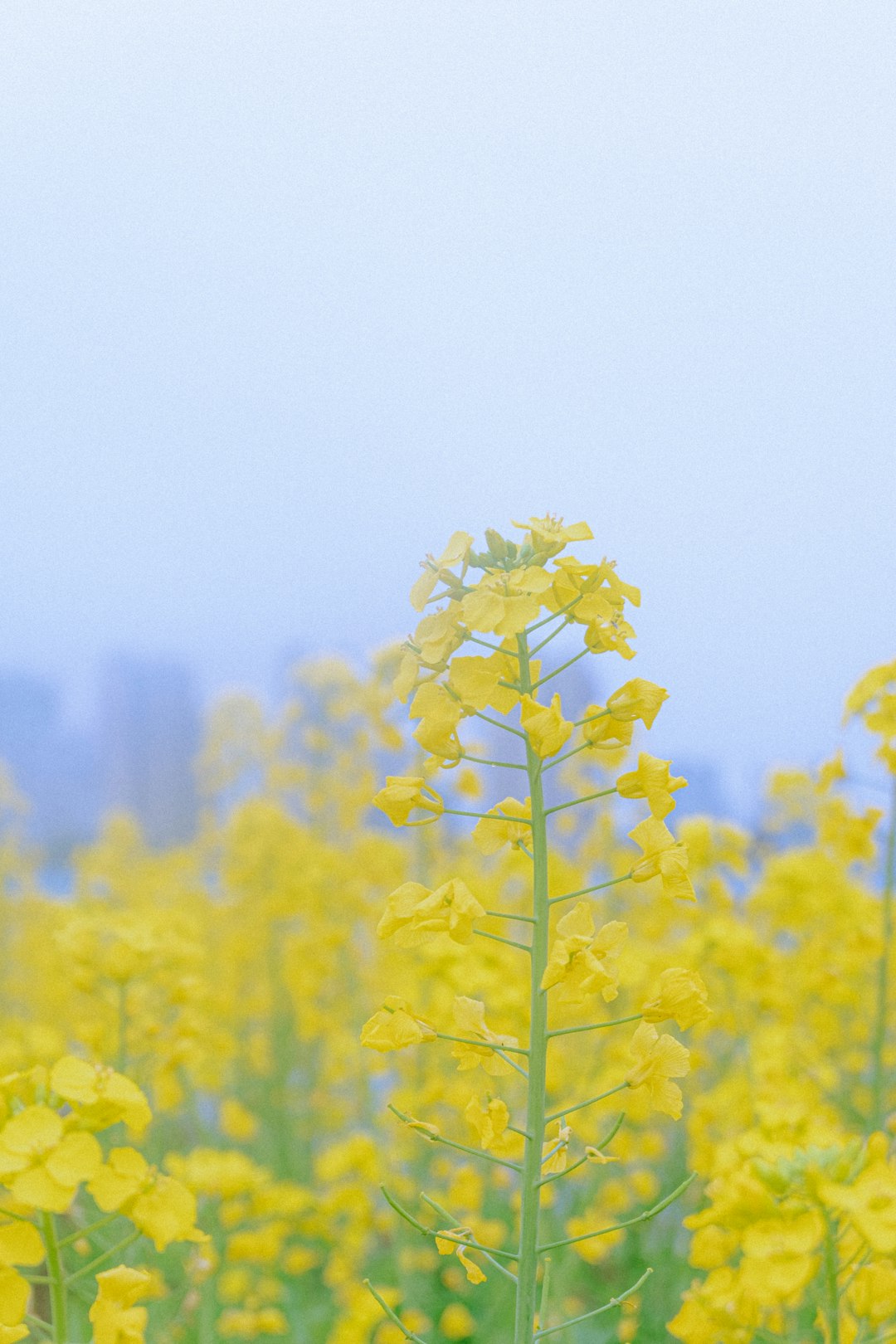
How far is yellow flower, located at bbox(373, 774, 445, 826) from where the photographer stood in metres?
1.44

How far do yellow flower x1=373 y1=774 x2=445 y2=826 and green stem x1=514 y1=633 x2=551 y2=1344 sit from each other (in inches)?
5.6

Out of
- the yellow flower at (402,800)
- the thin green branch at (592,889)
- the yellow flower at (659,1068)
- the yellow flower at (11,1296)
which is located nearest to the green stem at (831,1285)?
the yellow flower at (659,1068)

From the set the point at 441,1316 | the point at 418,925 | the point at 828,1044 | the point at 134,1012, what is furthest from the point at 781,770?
the point at 418,925

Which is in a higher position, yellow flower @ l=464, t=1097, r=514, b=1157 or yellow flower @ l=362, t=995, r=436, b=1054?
yellow flower @ l=362, t=995, r=436, b=1054

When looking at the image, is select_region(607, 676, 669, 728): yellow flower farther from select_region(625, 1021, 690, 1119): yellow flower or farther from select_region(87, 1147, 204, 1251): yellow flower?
select_region(87, 1147, 204, 1251): yellow flower

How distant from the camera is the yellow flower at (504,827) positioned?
1421 mm

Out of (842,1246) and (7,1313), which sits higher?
(7,1313)

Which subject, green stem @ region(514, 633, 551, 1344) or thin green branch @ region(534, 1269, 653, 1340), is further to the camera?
green stem @ region(514, 633, 551, 1344)

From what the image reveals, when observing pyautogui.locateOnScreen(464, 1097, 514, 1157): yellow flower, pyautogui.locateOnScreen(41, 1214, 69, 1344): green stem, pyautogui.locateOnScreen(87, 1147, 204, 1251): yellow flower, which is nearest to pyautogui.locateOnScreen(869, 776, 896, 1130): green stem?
pyautogui.locateOnScreen(464, 1097, 514, 1157): yellow flower

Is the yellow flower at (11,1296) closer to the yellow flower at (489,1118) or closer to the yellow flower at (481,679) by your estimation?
the yellow flower at (489,1118)

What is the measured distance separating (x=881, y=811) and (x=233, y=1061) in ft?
13.2

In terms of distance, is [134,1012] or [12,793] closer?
[134,1012]

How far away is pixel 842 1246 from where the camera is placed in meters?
1.62

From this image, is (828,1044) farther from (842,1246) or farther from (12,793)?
(12,793)
